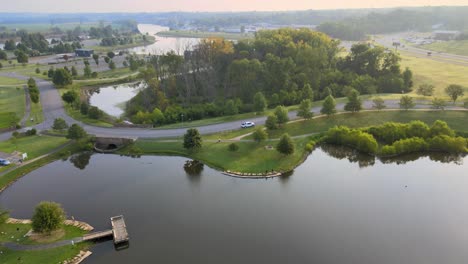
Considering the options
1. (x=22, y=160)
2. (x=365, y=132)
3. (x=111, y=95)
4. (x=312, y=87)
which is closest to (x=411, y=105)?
(x=365, y=132)

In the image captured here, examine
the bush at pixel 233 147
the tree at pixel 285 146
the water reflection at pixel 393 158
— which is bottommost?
the water reflection at pixel 393 158

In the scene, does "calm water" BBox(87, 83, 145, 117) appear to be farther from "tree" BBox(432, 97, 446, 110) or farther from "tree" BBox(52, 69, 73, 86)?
"tree" BBox(432, 97, 446, 110)

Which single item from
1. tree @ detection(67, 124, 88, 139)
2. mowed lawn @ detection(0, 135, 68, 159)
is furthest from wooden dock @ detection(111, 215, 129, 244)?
mowed lawn @ detection(0, 135, 68, 159)

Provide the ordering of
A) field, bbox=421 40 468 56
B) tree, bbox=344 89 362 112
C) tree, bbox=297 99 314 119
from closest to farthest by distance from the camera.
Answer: tree, bbox=297 99 314 119, tree, bbox=344 89 362 112, field, bbox=421 40 468 56

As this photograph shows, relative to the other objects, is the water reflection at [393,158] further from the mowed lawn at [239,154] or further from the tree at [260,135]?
the tree at [260,135]

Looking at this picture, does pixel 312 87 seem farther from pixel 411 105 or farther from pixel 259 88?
pixel 411 105

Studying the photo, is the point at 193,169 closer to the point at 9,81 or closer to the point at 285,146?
the point at 285,146

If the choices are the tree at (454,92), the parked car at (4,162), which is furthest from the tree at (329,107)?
the parked car at (4,162)
